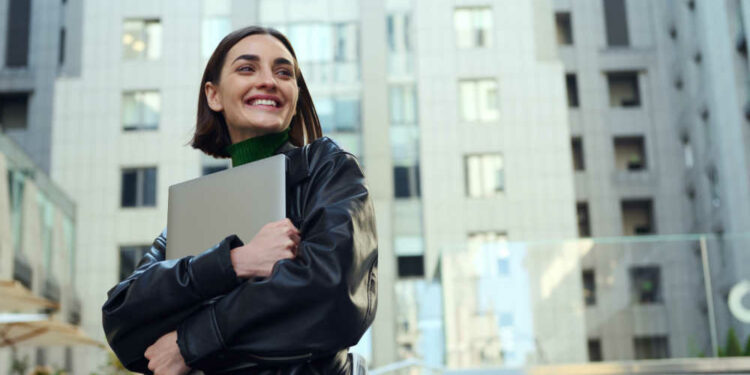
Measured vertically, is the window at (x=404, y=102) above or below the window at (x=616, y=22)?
below

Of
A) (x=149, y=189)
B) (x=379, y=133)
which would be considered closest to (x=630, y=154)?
(x=379, y=133)

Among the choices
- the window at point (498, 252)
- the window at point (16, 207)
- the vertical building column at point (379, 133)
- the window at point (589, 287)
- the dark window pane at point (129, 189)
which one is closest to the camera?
the window at point (589, 287)

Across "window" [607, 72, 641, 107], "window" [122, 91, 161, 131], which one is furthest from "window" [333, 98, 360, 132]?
"window" [607, 72, 641, 107]

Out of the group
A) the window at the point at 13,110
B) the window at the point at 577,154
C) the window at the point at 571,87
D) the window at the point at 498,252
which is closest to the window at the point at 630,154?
the window at the point at 577,154

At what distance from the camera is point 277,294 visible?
1442 mm

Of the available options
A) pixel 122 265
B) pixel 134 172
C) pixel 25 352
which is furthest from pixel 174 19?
pixel 25 352

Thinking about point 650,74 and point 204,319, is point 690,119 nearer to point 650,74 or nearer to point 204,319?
point 650,74

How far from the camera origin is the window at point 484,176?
24125 mm

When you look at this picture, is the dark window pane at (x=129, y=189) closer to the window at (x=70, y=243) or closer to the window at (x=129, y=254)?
the window at (x=129, y=254)

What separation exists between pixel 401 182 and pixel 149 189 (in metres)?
6.73

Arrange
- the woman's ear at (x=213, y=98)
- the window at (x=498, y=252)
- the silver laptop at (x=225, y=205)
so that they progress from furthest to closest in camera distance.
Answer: the window at (x=498, y=252), the woman's ear at (x=213, y=98), the silver laptop at (x=225, y=205)

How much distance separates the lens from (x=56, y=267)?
21.4 meters

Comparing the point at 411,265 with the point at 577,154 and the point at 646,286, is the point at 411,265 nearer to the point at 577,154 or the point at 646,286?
the point at 577,154

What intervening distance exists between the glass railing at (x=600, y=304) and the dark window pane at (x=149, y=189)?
15091mm
